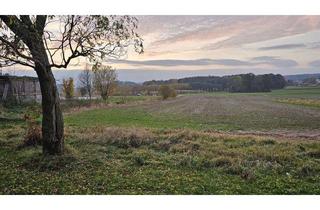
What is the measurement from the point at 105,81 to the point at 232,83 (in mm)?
4779

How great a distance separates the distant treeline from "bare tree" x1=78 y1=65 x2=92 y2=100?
2194mm

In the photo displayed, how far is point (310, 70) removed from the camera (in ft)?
37.9

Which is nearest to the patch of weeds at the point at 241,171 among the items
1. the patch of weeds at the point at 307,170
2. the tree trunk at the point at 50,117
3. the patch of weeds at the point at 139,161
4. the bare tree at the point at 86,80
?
the patch of weeds at the point at 307,170

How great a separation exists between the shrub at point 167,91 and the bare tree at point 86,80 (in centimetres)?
272

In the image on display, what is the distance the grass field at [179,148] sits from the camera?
309 inches

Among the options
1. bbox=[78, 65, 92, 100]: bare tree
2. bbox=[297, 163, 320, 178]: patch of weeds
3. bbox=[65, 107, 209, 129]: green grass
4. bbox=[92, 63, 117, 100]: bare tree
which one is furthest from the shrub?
bbox=[297, 163, 320, 178]: patch of weeds

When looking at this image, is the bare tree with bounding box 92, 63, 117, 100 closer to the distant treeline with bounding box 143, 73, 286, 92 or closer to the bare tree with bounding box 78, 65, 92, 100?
the bare tree with bounding box 78, 65, 92, 100

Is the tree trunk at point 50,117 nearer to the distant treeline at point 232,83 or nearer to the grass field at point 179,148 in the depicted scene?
the grass field at point 179,148

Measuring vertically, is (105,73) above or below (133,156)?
above

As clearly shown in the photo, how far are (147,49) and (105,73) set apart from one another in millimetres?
2038

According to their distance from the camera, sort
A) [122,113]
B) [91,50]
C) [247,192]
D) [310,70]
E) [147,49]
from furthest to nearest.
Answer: [122,113] < [147,49] < [310,70] < [91,50] < [247,192]

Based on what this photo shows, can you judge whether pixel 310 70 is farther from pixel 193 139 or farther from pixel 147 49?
pixel 147 49

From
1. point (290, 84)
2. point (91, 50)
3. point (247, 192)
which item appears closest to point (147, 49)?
point (91, 50)

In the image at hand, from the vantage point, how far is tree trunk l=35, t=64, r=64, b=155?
9922 millimetres
